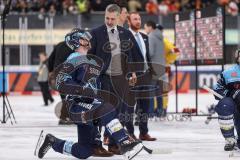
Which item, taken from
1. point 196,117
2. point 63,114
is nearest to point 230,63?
point 196,117

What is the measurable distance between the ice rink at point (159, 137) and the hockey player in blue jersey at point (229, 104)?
25 centimetres

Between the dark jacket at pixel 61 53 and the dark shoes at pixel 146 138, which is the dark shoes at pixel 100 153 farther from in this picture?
the dark jacket at pixel 61 53

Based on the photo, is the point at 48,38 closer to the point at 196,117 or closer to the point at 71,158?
the point at 196,117

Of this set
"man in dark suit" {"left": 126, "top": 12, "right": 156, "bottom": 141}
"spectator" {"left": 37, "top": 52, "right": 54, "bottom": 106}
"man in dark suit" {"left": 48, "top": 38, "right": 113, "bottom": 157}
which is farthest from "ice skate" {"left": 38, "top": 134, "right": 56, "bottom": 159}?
"spectator" {"left": 37, "top": 52, "right": 54, "bottom": 106}

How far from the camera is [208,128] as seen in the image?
1279 centimetres

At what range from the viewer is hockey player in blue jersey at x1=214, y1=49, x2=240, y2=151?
870 cm

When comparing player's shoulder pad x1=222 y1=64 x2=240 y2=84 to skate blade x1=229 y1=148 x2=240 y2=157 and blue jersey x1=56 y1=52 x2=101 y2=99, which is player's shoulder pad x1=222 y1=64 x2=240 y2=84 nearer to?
skate blade x1=229 y1=148 x2=240 y2=157

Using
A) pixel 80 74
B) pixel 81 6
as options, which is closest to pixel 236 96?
pixel 80 74

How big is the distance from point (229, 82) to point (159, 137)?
2.62 metres

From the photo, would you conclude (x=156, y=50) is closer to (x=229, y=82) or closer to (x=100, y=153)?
(x=229, y=82)

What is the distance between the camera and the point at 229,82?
29.1 ft

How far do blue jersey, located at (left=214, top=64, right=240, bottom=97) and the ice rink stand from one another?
763 millimetres

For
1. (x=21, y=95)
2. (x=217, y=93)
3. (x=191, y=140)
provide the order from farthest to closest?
1. (x=21, y=95)
2. (x=191, y=140)
3. (x=217, y=93)

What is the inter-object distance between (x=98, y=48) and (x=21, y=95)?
54.7 ft
